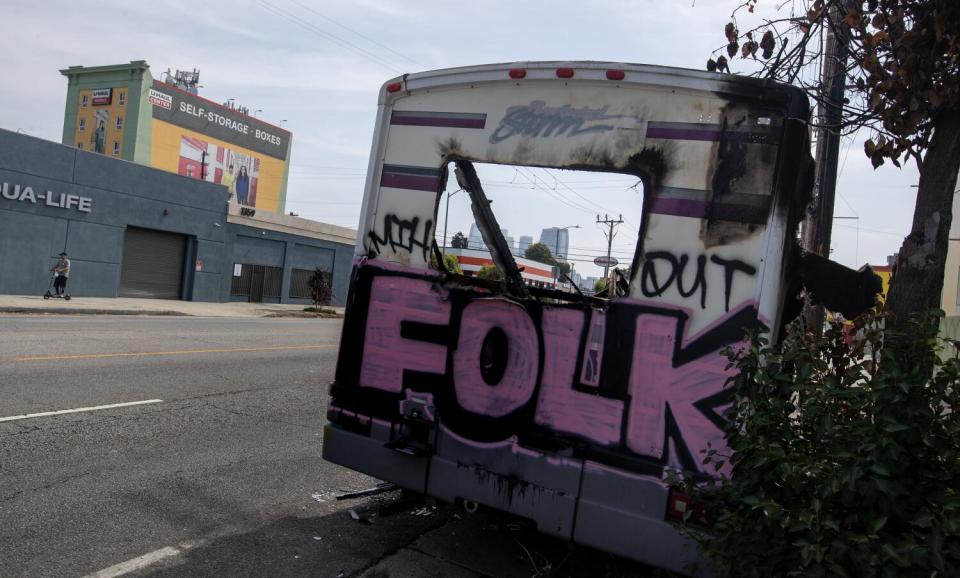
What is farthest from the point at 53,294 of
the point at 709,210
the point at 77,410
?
the point at 709,210

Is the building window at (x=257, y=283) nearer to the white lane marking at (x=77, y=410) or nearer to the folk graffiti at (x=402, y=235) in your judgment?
the white lane marking at (x=77, y=410)

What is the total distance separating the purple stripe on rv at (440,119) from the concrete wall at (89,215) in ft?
71.8

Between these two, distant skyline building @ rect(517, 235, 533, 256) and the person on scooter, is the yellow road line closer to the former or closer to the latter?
distant skyline building @ rect(517, 235, 533, 256)

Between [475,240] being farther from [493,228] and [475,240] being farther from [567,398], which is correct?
[567,398]

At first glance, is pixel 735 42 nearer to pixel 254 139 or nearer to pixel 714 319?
pixel 714 319

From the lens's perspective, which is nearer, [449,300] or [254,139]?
[449,300]

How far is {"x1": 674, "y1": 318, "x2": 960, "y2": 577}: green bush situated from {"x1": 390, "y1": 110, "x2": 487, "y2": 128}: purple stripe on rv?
2.02m

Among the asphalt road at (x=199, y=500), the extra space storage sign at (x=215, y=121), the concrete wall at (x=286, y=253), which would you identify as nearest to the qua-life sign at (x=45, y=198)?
the concrete wall at (x=286, y=253)

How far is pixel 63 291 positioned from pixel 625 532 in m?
23.9

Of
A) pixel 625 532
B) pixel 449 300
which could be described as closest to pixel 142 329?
pixel 449 300

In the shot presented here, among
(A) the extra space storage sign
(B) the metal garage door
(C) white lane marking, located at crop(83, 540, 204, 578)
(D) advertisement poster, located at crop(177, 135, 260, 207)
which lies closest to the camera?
(C) white lane marking, located at crop(83, 540, 204, 578)

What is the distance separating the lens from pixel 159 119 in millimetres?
66812

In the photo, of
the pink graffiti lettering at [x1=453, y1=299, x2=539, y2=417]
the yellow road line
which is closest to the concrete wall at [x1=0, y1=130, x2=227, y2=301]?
the yellow road line

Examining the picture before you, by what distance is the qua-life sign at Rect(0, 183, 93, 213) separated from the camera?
21828 mm
